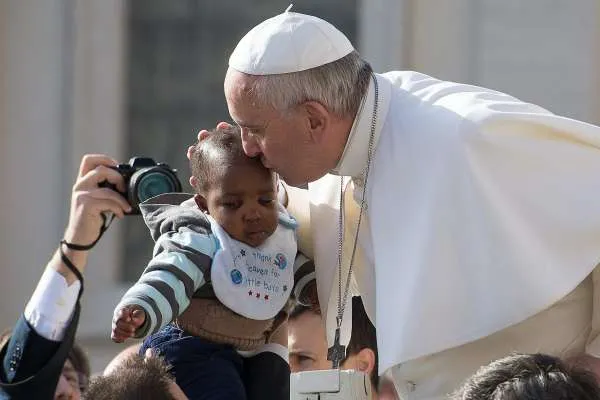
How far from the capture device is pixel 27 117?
8234 mm

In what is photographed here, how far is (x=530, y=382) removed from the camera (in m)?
3.45

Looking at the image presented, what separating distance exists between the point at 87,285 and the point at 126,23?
1121 mm

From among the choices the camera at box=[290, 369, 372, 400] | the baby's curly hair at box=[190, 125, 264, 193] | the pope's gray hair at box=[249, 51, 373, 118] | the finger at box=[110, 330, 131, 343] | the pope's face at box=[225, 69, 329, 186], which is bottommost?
the camera at box=[290, 369, 372, 400]

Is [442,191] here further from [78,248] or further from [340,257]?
[78,248]

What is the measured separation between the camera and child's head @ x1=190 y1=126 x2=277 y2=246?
452 cm

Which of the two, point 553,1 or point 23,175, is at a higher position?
point 553,1

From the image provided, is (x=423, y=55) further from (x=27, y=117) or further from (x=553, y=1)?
(x=27, y=117)

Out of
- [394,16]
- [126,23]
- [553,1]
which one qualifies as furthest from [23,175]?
[553,1]

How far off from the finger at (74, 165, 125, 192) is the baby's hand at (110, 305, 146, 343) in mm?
618

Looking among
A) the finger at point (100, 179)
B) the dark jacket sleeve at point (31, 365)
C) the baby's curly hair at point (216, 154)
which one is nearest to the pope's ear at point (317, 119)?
the baby's curly hair at point (216, 154)

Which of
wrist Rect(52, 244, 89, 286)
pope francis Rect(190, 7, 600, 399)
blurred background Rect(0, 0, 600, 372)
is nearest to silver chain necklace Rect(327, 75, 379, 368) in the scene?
pope francis Rect(190, 7, 600, 399)

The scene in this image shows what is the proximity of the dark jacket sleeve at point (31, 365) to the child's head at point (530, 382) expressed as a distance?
4.79ft

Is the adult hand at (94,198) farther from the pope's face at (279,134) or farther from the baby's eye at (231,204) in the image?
the pope's face at (279,134)

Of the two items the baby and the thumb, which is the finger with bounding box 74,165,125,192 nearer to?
the baby
